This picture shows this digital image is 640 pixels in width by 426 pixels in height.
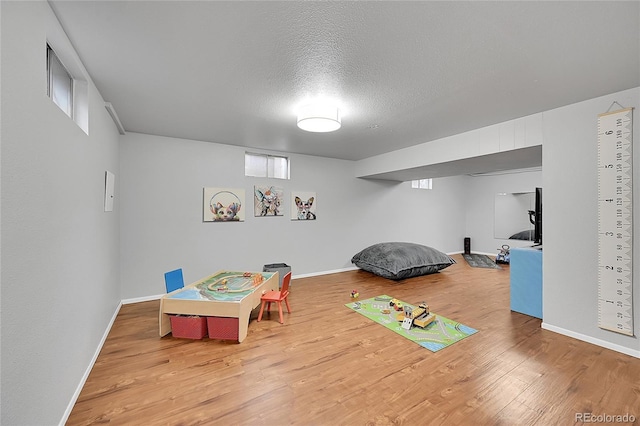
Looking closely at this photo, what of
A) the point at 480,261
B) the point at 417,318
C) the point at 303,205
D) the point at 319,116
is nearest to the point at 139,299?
the point at 303,205

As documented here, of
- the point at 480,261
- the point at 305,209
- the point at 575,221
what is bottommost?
the point at 480,261

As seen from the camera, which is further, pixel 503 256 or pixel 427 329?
pixel 503 256

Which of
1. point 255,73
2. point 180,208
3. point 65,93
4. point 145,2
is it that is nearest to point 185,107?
point 65,93

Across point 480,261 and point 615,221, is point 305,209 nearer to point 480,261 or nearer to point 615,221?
point 615,221

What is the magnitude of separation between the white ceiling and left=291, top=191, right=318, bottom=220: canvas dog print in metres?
2.23

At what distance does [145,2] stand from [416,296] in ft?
15.0

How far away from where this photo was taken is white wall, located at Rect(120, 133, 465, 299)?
13.0 ft

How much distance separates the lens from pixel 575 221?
2.79 meters

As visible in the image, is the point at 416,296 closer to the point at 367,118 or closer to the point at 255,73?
the point at 367,118

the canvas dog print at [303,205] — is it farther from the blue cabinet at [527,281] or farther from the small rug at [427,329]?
the blue cabinet at [527,281]

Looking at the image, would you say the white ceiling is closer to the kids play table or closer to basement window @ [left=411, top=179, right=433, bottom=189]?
the kids play table

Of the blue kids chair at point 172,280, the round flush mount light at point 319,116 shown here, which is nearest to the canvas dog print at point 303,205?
the blue kids chair at point 172,280

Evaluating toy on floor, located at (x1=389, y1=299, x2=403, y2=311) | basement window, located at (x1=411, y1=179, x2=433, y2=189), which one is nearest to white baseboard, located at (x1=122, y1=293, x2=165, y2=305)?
toy on floor, located at (x1=389, y1=299, x2=403, y2=311)

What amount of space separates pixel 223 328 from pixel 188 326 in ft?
1.32
